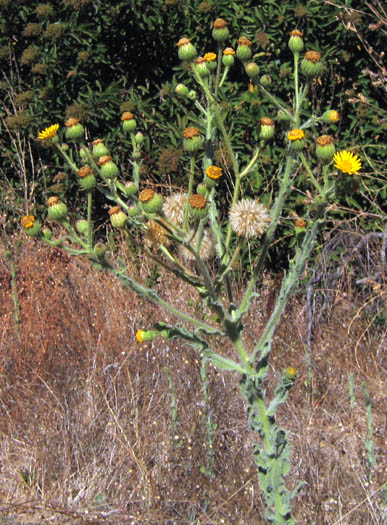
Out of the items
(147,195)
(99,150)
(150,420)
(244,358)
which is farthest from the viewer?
(150,420)

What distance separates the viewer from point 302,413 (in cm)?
317

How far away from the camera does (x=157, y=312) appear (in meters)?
3.89

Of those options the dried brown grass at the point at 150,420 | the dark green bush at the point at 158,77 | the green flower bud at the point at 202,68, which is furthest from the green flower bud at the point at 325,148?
the dark green bush at the point at 158,77

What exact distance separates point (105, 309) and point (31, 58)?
1904 mm

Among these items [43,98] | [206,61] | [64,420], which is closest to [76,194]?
[43,98]

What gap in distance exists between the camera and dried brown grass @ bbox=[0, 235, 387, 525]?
8.76 feet

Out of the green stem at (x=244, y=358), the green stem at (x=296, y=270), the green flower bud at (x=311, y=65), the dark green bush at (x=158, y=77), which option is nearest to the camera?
the green stem at (x=296, y=270)

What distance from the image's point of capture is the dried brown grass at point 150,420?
267 centimetres

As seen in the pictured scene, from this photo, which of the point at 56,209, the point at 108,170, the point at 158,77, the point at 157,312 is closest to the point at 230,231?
the point at 108,170

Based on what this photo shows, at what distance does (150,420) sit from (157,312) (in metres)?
0.88

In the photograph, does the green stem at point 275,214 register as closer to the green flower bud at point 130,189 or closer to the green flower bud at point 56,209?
the green flower bud at point 130,189

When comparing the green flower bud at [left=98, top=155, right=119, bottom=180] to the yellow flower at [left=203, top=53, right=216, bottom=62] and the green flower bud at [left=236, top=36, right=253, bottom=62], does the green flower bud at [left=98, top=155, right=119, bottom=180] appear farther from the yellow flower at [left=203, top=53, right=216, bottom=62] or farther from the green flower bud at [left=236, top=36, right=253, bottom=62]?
the green flower bud at [left=236, top=36, right=253, bottom=62]

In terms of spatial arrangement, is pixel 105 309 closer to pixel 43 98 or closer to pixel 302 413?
pixel 302 413

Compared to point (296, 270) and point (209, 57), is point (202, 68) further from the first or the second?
point (296, 270)
